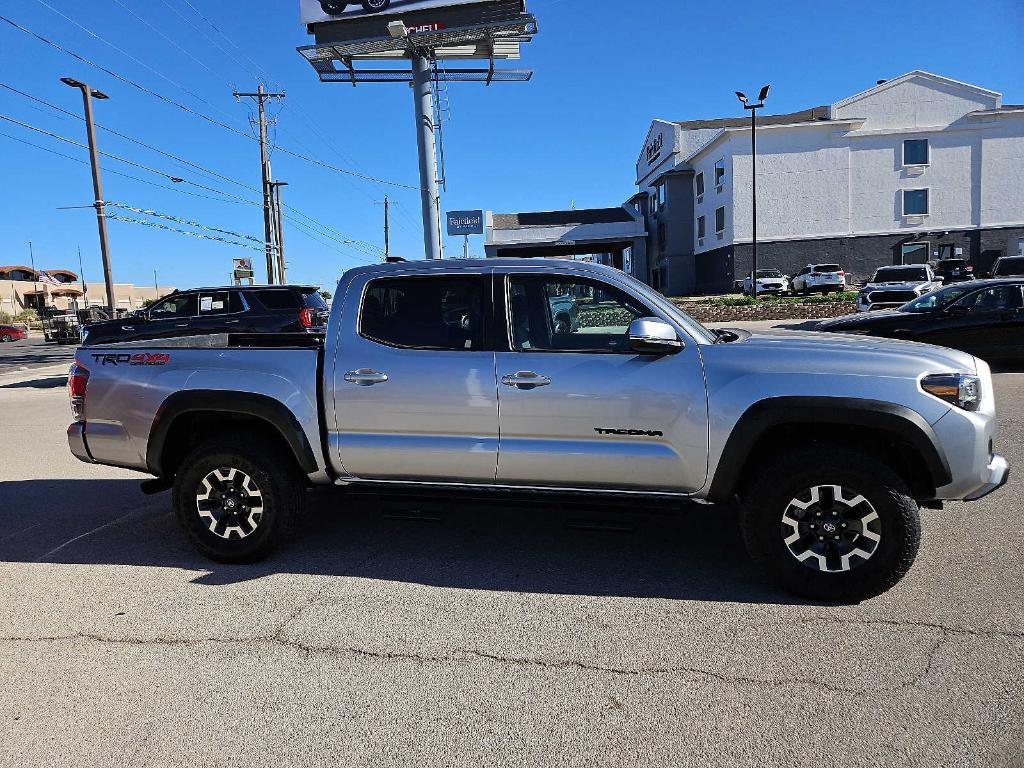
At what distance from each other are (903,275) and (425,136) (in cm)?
2062

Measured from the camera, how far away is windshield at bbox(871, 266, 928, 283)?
1010 inches

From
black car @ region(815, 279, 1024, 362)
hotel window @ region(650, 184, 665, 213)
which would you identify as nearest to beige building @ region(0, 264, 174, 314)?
hotel window @ region(650, 184, 665, 213)

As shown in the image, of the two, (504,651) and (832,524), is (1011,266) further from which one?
(504,651)

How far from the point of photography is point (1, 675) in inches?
127

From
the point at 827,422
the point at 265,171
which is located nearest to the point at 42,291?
the point at 265,171

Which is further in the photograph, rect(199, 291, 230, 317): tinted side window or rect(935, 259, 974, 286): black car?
rect(935, 259, 974, 286): black car

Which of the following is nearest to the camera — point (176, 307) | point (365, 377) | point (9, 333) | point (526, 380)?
point (526, 380)

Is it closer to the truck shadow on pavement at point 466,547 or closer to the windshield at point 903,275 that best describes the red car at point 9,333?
the truck shadow on pavement at point 466,547

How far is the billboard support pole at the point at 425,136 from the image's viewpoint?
29.6 meters

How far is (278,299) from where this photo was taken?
595 inches

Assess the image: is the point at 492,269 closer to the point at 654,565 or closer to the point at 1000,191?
the point at 654,565

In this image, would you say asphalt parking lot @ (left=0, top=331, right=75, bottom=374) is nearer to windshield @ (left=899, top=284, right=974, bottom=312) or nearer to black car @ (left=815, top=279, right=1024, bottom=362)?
black car @ (left=815, top=279, right=1024, bottom=362)

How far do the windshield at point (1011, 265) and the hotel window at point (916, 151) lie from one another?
23662 millimetres

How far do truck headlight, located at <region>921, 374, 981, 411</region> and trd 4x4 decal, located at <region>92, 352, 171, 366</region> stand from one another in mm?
4618
